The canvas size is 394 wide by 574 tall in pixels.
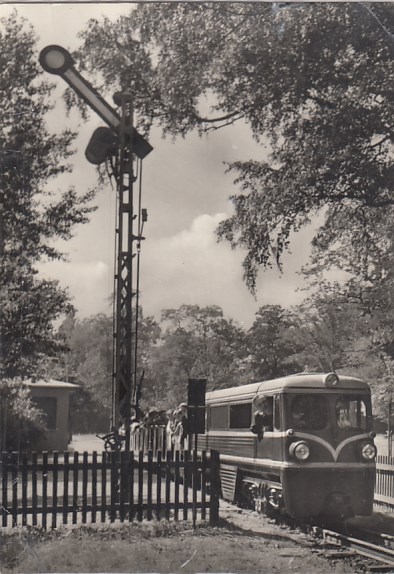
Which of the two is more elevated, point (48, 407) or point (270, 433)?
point (48, 407)

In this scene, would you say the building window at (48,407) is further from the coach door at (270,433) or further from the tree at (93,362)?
the coach door at (270,433)

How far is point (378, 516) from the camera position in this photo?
355 inches

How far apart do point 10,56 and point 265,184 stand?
10.2ft

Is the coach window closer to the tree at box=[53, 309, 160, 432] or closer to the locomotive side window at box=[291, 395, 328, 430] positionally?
the locomotive side window at box=[291, 395, 328, 430]

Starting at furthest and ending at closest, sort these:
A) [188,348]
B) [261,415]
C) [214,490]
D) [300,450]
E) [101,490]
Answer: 1. [261,415]
2. [300,450]
3. [214,490]
4. [101,490]
5. [188,348]

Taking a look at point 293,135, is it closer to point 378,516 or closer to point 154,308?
point 154,308

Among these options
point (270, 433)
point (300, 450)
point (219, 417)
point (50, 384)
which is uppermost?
point (50, 384)

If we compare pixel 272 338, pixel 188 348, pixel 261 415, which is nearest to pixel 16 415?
pixel 188 348

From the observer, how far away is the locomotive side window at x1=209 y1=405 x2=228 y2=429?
1046 cm

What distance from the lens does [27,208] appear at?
852cm

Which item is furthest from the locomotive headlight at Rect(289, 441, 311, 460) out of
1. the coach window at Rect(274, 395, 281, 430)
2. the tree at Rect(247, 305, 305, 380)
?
the tree at Rect(247, 305, 305, 380)

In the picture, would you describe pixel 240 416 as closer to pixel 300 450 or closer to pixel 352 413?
pixel 300 450

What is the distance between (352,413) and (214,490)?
1939 mm

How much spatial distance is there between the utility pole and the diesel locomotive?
63.6 inches
